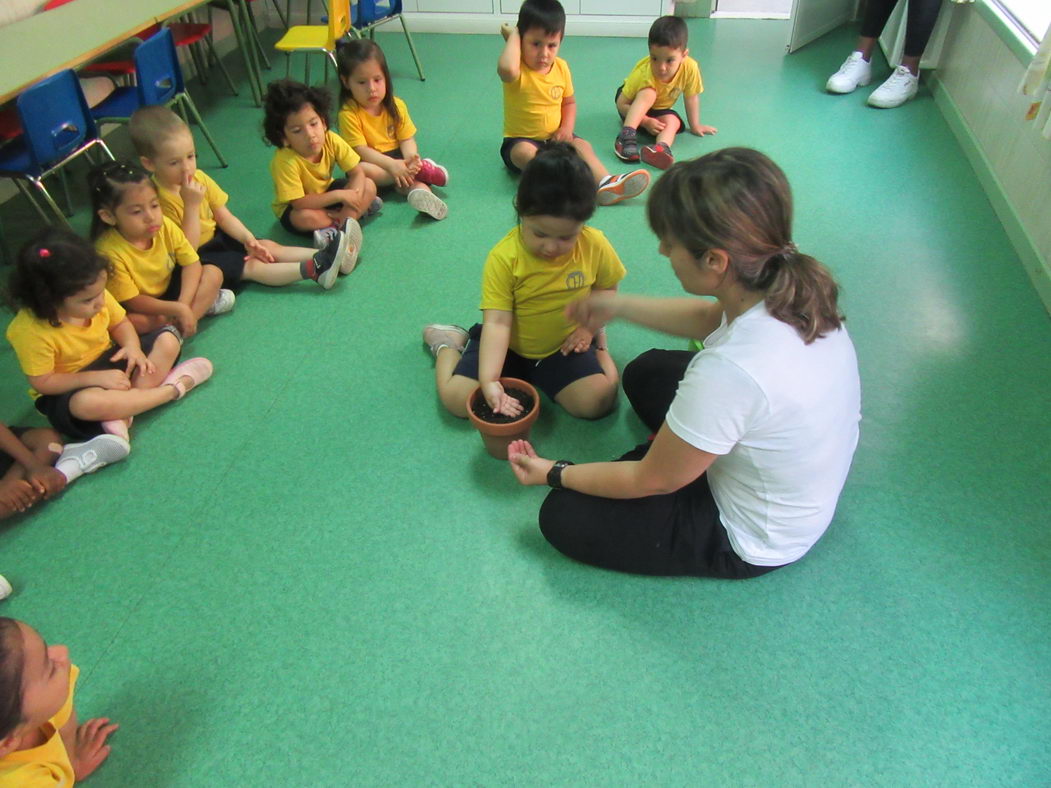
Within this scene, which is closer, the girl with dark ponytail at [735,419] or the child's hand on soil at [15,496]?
the girl with dark ponytail at [735,419]

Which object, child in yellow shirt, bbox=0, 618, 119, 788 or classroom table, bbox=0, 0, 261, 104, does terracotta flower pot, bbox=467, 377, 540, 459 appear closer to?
child in yellow shirt, bbox=0, 618, 119, 788

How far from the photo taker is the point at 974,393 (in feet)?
6.15

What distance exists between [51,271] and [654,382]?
58.9 inches

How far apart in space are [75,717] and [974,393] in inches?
85.8

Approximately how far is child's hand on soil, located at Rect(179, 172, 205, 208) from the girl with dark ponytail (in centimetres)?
159

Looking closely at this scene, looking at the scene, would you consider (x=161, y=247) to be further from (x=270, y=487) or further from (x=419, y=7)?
(x=419, y=7)

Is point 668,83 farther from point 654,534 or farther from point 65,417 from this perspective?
point 65,417

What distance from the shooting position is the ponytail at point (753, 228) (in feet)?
3.50

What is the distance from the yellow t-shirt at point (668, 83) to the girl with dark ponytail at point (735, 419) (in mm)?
2446

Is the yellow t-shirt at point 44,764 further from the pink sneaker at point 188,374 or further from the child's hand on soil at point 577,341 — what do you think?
the child's hand on soil at point 577,341

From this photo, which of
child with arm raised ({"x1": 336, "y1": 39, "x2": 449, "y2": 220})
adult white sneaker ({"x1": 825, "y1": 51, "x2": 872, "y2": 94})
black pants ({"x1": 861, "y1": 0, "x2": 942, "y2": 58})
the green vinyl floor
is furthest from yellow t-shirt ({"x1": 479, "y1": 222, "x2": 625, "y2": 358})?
black pants ({"x1": 861, "y1": 0, "x2": 942, "y2": 58})

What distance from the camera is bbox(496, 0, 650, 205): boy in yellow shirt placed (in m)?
2.82

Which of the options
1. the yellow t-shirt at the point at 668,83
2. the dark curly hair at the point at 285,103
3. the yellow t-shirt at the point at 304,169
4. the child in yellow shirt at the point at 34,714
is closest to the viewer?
the child in yellow shirt at the point at 34,714

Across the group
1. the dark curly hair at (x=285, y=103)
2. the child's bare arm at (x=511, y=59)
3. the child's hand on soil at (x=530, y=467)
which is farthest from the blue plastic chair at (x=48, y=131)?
the child's hand on soil at (x=530, y=467)
